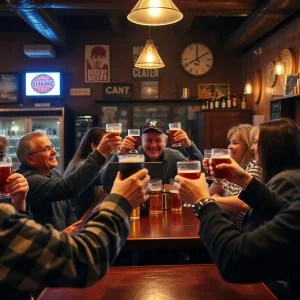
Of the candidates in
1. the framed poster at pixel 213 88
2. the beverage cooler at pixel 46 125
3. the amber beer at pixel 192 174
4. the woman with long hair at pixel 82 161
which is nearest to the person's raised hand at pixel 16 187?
the amber beer at pixel 192 174

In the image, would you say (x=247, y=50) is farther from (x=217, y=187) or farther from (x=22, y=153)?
(x=22, y=153)

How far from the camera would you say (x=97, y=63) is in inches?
273

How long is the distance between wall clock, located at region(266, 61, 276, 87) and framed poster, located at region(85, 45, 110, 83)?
2.97 metres

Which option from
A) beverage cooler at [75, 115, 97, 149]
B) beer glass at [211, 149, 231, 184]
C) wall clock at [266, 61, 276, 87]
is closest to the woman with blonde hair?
beer glass at [211, 149, 231, 184]

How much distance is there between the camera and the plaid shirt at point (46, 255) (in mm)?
884

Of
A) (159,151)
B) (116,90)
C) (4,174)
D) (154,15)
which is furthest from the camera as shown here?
(116,90)

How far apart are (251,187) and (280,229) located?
0.37 metres

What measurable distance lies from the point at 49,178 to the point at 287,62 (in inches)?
154

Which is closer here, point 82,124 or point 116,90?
point 82,124

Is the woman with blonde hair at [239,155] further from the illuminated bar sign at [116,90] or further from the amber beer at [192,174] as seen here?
the illuminated bar sign at [116,90]

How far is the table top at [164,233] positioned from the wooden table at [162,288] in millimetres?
326

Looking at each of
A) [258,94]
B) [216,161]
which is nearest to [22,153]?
[216,161]

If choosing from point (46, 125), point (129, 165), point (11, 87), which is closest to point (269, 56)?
point (46, 125)

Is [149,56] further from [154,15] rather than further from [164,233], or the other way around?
[164,233]
